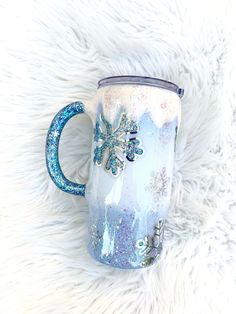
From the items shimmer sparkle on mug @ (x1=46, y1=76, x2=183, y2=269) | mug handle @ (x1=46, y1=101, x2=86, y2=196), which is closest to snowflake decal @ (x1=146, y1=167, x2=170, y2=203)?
shimmer sparkle on mug @ (x1=46, y1=76, x2=183, y2=269)

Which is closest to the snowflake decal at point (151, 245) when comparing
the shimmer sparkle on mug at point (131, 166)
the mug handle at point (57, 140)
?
the shimmer sparkle on mug at point (131, 166)

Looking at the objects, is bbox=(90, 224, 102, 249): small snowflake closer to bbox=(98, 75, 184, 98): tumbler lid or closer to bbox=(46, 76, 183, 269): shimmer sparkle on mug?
bbox=(46, 76, 183, 269): shimmer sparkle on mug

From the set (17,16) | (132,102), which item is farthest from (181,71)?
(17,16)

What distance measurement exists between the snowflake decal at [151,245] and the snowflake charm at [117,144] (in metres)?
0.09

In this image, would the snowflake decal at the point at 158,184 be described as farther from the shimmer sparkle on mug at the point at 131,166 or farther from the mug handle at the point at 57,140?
the mug handle at the point at 57,140

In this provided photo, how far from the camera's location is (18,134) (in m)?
0.64

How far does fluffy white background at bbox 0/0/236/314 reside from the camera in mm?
610

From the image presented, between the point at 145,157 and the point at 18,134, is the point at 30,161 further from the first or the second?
the point at 145,157

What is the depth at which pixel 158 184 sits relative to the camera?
560 mm

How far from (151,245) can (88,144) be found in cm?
16

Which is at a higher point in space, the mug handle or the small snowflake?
the mug handle

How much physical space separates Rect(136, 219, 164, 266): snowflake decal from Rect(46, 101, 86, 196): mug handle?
113 mm

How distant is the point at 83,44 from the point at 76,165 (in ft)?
0.53

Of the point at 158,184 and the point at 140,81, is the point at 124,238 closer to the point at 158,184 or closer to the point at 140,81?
the point at 158,184
